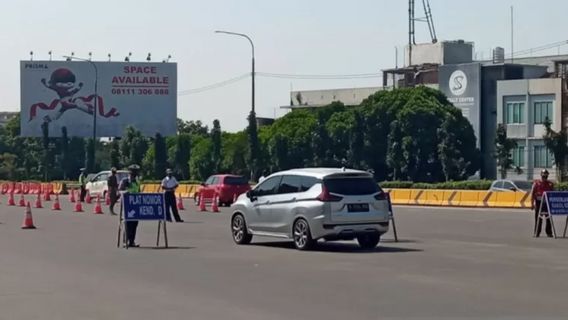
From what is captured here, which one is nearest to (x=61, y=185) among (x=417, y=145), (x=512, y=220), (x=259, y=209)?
(x=417, y=145)

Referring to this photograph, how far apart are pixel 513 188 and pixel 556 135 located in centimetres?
2927

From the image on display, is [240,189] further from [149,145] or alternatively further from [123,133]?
[149,145]

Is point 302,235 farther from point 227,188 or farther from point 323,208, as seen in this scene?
point 227,188

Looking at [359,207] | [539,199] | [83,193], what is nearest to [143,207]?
[359,207]

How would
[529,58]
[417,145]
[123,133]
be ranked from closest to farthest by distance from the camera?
[417,145]
[123,133]
[529,58]

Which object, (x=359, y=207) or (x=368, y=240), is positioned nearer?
(x=359, y=207)

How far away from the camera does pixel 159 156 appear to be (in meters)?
89.6

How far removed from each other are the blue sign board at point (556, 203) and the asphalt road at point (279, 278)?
789 millimetres

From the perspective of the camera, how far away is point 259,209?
24594 mm

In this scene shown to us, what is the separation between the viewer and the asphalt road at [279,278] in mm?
13867

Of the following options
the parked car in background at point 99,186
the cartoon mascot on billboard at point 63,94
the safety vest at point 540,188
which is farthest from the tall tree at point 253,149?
the safety vest at point 540,188

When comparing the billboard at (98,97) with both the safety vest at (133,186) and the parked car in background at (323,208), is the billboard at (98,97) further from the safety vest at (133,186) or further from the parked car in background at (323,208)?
the parked car in background at (323,208)

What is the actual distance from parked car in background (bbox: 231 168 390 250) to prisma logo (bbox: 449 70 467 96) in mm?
72389

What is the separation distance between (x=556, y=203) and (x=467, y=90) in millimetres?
68807
